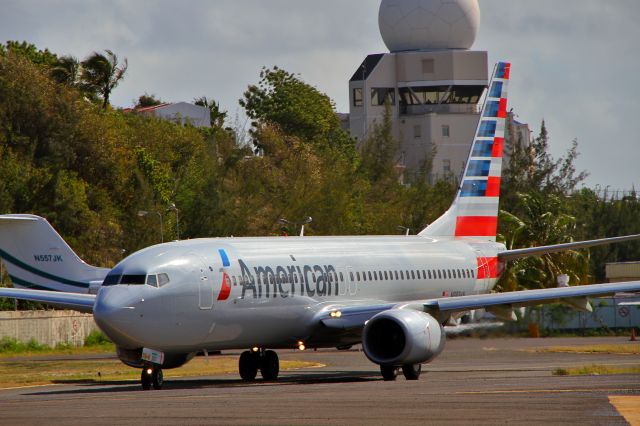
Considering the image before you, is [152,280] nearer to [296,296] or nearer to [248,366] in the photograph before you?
A: [296,296]

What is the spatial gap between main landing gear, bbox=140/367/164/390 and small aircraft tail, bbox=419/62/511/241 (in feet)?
55.5

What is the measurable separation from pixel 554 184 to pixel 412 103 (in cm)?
3663

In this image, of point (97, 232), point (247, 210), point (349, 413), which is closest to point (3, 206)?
point (97, 232)

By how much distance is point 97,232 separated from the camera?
80125 millimetres

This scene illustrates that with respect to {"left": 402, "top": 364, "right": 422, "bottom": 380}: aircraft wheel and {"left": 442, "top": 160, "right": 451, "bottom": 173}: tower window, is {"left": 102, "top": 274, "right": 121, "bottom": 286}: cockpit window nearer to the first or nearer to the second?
{"left": 402, "top": 364, "right": 422, "bottom": 380}: aircraft wheel

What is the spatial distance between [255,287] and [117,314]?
15.9 ft

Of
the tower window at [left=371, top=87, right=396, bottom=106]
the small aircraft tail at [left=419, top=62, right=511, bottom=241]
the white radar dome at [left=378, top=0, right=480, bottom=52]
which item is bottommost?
the small aircraft tail at [left=419, top=62, right=511, bottom=241]

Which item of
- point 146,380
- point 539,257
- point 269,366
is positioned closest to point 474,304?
point 269,366

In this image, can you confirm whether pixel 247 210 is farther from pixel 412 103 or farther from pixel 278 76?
pixel 412 103

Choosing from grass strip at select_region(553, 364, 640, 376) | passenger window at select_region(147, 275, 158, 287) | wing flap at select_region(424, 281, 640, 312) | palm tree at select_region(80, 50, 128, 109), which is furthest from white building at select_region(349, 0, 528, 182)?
passenger window at select_region(147, 275, 158, 287)

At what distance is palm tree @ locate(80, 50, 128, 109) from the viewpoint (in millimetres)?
100438

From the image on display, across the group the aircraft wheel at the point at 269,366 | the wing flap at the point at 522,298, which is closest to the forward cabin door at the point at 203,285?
the aircraft wheel at the point at 269,366

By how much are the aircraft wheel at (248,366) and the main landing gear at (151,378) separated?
4.76 meters

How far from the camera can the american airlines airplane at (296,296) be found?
1286 inches
